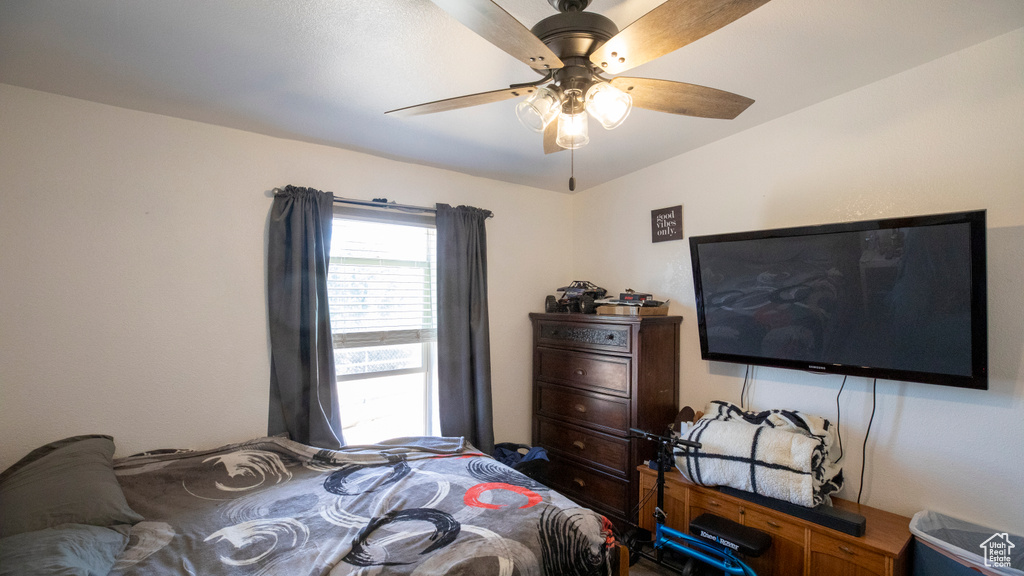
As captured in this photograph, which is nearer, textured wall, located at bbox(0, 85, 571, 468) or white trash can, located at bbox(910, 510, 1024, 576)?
white trash can, located at bbox(910, 510, 1024, 576)

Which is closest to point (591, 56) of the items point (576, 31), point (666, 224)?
point (576, 31)

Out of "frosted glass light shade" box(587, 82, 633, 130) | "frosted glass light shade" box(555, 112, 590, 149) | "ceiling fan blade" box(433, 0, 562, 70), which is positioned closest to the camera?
"ceiling fan blade" box(433, 0, 562, 70)

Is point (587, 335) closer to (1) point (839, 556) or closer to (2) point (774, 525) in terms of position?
(2) point (774, 525)

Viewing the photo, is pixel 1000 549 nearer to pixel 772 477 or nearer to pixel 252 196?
pixel 772 477

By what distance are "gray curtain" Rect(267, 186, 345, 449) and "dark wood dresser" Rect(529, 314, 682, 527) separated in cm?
153

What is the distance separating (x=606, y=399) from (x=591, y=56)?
7.01ft

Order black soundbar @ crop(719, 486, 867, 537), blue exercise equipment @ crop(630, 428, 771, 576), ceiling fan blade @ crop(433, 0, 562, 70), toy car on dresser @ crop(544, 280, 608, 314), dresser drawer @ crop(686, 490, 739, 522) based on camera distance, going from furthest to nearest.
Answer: toy car on dresser @ crop(544, 280, 608, 314), dresser drawer @ crop(686, 490, 739, 522), blue exercise equipment @ crop(630, 428, 771, 576), black soundbar @ crop(719, 486, 867, 537), ceiling fan blade @ crop(433, 0, 562, 70)

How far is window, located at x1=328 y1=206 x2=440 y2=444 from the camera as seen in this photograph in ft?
8.89

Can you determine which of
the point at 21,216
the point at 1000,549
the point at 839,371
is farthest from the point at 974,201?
the point at 21,216

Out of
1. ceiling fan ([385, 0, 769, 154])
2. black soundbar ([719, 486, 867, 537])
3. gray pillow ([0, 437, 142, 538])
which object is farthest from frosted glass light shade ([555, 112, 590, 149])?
gray pillow ([0, 437, 142, 538])

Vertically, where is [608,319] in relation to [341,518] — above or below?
above

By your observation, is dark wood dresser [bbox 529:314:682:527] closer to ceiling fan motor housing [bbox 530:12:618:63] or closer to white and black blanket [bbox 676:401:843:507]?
white and black blanket [bbox 676:401:843:507]

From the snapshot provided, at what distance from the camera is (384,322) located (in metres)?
2.86

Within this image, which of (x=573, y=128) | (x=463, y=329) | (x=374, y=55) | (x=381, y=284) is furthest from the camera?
(x=463, y=329)
